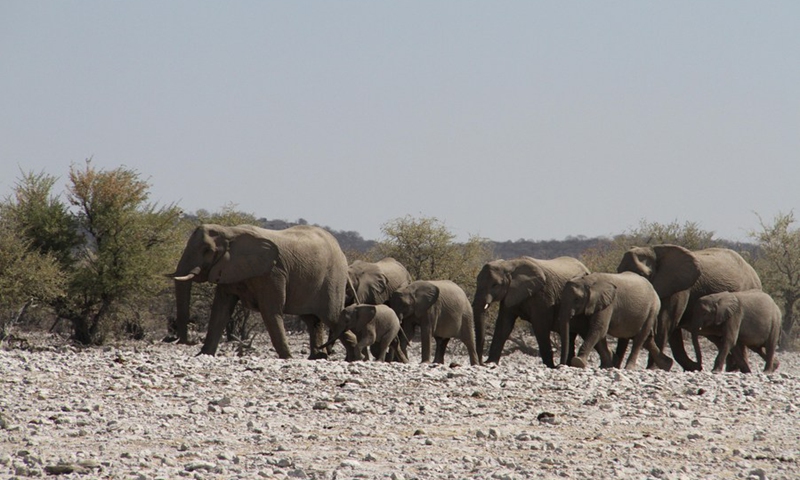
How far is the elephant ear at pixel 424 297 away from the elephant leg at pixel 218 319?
16.4ft

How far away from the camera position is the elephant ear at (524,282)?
26091 millimetres

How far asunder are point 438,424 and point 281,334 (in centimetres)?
932

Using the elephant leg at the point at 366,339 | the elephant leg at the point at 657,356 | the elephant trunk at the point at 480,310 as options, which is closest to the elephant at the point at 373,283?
the elephant trunk at the point at 480,310

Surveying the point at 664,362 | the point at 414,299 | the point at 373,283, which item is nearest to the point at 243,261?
the point at 414,299

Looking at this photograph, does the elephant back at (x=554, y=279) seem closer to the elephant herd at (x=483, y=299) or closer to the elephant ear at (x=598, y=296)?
the elephant herd at (x=483, y=299)

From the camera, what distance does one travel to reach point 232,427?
1243cm

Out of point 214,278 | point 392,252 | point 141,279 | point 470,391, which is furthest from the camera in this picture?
point 392,252

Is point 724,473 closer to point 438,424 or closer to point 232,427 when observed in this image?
point 438,424

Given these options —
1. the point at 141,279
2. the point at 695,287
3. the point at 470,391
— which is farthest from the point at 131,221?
the point at 470,391

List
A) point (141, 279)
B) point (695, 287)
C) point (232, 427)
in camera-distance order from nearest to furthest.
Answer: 1. point (232, 427)
2. point (695, 287)
3. point (141, 279)

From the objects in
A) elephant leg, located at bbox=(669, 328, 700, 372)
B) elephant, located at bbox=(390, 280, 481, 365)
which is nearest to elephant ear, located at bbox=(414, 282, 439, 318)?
elephant, located at bbox=(390, 280, 481, 365)

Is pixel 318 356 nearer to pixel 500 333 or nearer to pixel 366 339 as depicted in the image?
pixel 366 339

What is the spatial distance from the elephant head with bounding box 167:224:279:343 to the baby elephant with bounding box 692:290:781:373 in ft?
32.3

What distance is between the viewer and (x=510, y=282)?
86.0ft
